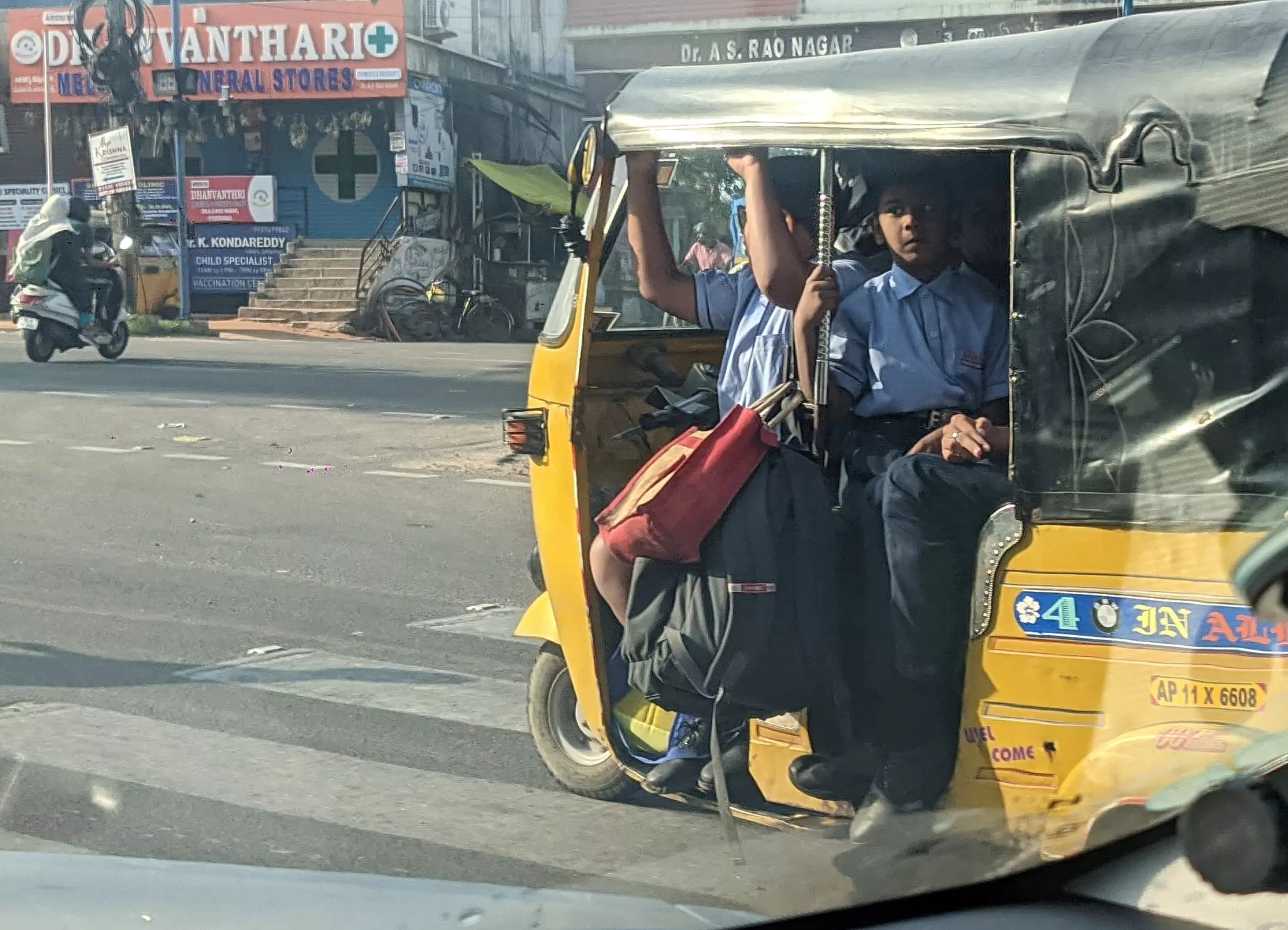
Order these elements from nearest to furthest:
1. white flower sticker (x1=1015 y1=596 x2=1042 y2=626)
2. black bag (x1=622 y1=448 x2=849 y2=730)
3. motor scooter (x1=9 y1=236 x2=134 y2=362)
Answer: white flower sticker (x1=1015 y1=596 x2=1042 y2=626) < black bag (x1=622 y1=448 x2=849 y2=730) < motor scooter (x1=9 y1=236 x2=134 y2=362)

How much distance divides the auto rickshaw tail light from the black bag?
88cm

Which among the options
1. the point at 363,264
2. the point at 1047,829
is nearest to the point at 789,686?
the point at 1047,829

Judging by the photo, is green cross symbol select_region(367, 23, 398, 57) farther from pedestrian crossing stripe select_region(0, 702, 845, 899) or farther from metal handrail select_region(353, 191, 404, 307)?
pedestrian crossing stripe select_region(0, 702, 845, 899)

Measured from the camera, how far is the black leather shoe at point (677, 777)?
4305 mm

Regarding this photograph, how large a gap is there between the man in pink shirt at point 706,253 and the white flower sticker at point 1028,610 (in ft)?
5.41

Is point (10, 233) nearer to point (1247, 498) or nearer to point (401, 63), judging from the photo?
point (401, 63)

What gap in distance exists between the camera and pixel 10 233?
32.7 m

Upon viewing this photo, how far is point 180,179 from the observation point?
29281mm

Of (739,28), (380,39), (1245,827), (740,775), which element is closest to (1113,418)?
(1245,827)

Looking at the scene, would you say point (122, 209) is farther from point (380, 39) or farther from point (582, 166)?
point (582, 166)

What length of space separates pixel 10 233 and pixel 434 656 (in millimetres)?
29257

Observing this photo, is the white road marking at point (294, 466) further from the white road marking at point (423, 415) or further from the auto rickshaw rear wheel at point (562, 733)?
the auto rickshaw rear wheel at point (562, 733)

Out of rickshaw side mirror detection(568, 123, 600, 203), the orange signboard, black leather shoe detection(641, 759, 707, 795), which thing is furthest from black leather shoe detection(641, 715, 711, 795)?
the orange signboard

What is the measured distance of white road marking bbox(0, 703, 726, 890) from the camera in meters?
4.30
